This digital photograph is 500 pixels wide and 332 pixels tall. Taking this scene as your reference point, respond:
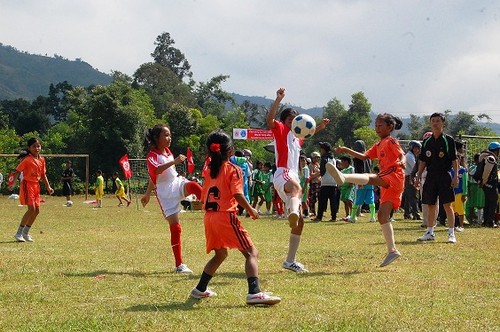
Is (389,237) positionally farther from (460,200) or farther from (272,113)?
(460,200)

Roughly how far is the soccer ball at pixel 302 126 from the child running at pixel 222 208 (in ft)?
6.75


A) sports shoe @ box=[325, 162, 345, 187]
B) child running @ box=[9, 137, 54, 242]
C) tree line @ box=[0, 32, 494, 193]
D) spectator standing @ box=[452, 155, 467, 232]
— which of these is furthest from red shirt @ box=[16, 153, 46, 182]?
tree line @ box=[0, 32, 494, 193]

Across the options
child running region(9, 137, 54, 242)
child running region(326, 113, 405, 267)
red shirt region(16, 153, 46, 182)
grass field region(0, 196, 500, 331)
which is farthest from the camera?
red shirt region(16, 153, 46, 182)

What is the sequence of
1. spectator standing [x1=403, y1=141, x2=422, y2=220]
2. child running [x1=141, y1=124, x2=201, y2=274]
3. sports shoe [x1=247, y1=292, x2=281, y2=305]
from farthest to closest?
spectator standing [x1=403, y1=141, x2=422, y2=220] → child running [x1=141, y1=124, x2=201, y2=274] → sports shoe [x1=247, y1=292, x2=281, y2=305]

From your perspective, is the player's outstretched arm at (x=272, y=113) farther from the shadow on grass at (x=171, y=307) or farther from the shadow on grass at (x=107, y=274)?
the shadow on grass at (x=171, y=307)

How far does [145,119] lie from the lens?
2331 inches

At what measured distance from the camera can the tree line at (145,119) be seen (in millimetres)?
54031

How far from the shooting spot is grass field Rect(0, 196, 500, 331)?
5504 millimetres

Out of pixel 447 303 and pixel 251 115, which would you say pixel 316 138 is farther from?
pixel 447 303

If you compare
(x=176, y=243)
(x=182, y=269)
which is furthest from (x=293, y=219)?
(x=176, y=243)

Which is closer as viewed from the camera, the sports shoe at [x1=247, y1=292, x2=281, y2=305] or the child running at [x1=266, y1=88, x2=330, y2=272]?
the sports shoe at [x1=247, y1=292, x2=281, y2=305]

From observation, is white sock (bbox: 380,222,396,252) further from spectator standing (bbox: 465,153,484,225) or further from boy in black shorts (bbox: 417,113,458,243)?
spectator standing (bbox: 465,153,484,225)

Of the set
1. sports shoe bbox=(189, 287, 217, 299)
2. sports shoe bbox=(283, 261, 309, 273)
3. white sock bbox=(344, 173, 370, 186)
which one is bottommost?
sports shoe bbox=(283, 261, 309, 273)

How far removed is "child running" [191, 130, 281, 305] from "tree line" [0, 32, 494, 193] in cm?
3534
